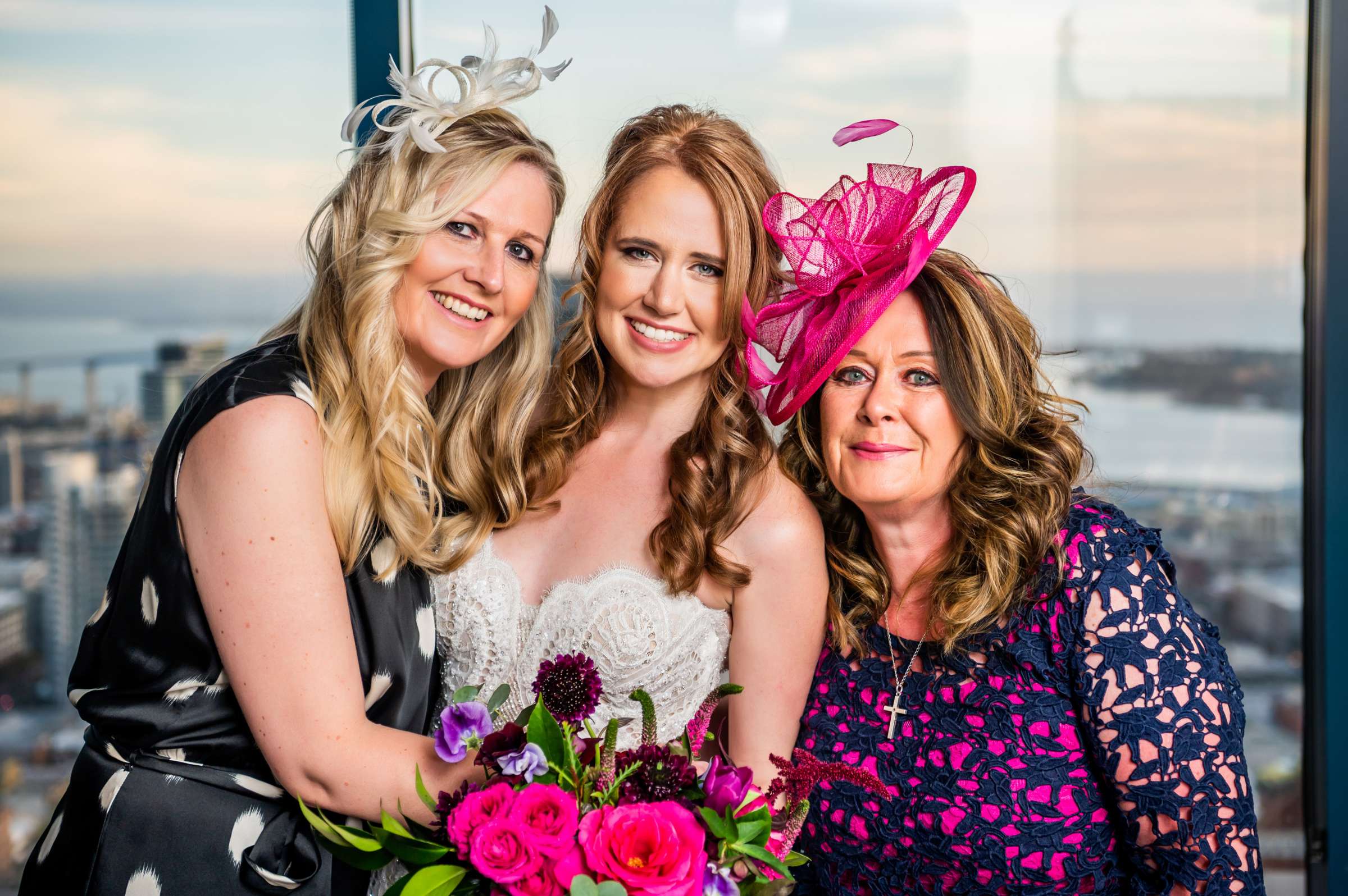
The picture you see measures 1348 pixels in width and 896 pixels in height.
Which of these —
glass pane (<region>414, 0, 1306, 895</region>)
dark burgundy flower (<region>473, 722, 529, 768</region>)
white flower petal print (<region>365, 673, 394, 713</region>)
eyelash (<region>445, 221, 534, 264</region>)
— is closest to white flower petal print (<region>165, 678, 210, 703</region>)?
white flower petal print (<region>365, 673, 394, 713</region>)

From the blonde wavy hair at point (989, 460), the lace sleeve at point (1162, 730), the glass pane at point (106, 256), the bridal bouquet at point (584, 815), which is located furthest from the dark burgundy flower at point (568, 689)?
the glass pane at point (106, 256)

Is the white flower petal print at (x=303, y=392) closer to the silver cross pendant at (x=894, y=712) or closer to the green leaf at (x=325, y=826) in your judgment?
the green leaf at (x=325, y=826)

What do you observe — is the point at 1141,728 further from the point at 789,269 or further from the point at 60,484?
the point at 60,484

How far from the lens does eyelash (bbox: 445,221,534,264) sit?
1768mm

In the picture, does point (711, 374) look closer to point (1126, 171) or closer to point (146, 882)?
point (146, 882)

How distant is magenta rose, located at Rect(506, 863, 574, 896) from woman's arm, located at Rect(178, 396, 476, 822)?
38 cm

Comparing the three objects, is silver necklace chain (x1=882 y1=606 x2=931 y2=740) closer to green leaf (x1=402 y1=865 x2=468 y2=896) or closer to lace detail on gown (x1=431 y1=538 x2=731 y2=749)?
lace detail on gown (x1=431 y1=538 x2=731 y2=749)

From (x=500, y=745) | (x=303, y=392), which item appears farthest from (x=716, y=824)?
(x=303, y=392)

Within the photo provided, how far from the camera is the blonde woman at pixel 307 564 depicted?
4.88ft

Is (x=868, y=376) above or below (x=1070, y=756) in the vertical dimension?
above

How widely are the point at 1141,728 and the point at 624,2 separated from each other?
1989 mm

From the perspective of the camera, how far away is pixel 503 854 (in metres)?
1.08

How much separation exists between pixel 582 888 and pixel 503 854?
0.29ft

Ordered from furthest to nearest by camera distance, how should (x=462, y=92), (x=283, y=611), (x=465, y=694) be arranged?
(x=462, y=92) < (x=283, y=611) < (x=465, y=694)
